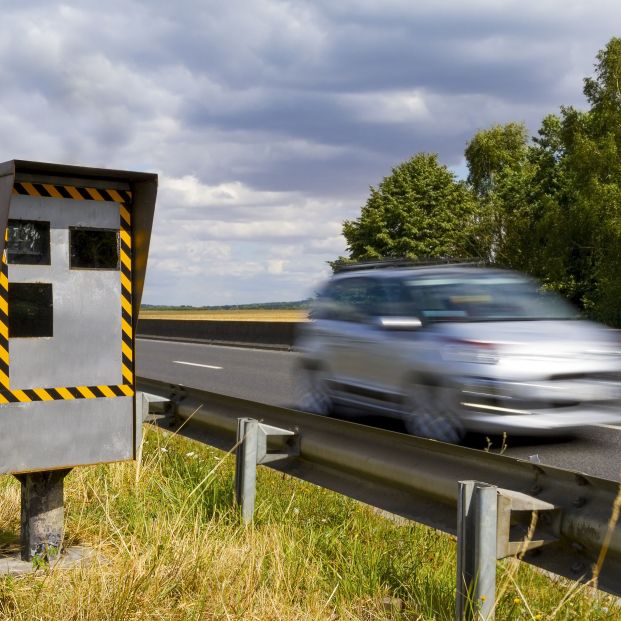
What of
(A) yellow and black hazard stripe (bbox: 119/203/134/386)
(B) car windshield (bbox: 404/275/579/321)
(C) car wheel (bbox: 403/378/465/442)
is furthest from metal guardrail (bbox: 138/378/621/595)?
(B) car windshield (bbox: 404/275/579/321)

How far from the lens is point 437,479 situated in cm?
402

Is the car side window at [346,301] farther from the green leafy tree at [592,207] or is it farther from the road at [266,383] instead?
the green leafy tree at [592,207]

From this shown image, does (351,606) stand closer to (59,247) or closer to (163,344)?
(59,247)

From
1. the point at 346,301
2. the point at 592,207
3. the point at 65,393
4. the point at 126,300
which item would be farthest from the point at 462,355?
the point at 592,207

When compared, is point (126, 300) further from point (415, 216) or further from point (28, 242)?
point (415, 216)

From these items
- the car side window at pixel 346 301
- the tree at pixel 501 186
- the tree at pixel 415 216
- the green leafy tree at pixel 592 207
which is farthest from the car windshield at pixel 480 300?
the tree at pixel 415 216

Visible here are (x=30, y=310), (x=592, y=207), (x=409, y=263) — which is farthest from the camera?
(x=592, y=207)

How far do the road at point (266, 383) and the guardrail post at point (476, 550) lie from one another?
4246 millimetres

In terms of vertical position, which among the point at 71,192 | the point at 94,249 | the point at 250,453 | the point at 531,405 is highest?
the point at 71,192

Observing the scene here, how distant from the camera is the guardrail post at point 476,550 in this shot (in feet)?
11.4

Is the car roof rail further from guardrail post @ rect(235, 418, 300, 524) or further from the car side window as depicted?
guardrail post @ rect(235, 418, 300, 524)

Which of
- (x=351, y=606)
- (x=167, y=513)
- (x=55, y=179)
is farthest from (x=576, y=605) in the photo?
(x=55, y=179)

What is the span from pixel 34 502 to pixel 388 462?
1947 millimetres

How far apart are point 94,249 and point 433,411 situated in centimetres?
446
